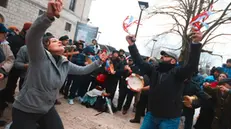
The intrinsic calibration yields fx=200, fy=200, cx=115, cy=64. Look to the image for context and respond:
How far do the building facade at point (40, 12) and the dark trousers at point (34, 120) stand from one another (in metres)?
6.46

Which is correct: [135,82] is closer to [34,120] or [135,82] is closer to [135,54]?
[135,54]

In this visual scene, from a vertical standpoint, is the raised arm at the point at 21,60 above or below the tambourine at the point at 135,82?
above

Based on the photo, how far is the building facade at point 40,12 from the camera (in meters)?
14.5

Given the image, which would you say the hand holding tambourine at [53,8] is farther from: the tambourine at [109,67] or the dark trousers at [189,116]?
the dark trousers at [189,116]

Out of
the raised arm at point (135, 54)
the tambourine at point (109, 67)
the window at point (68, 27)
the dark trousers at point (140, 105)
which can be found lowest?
the dark trousers at point (140, 105)

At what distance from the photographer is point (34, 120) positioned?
240cm

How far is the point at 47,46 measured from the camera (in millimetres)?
2777

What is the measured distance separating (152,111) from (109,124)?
8.31ft

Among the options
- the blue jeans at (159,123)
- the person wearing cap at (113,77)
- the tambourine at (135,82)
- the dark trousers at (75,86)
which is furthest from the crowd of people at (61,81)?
the person wearing cap at (113,77)

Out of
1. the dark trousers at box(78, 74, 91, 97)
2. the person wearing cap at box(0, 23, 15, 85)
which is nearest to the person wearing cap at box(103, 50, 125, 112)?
the dark trousers at box(78, 74, 91, 97)

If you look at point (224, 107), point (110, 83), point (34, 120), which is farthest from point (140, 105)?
point (34, 120)

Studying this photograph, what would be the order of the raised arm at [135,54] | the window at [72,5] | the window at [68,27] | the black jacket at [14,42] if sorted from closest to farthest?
the raised arm at [135,54]
the black jacket at [14,42]
the window at [68,27]
the window at [72,5]

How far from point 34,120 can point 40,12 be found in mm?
17516

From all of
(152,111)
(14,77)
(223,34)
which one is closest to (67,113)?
(14,77)
